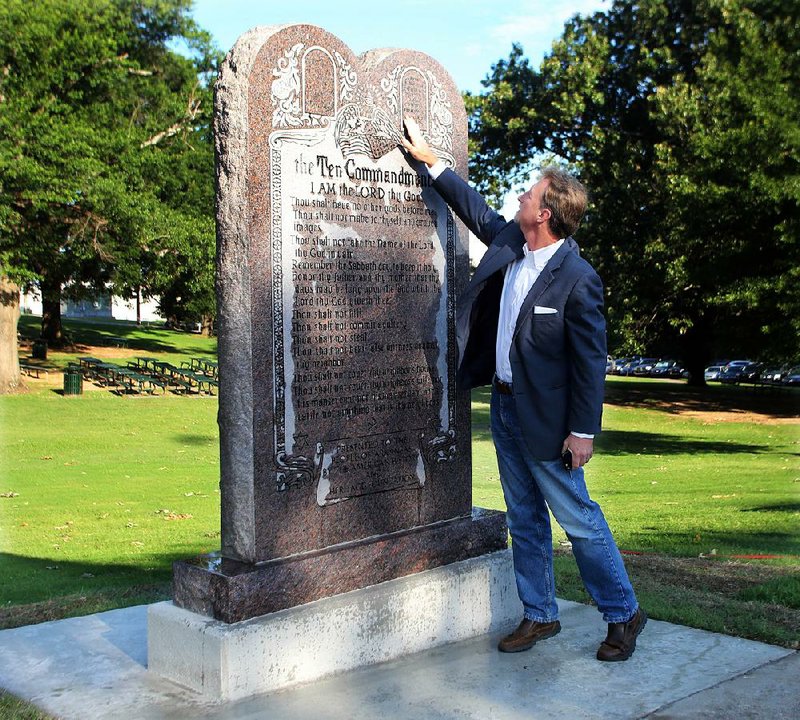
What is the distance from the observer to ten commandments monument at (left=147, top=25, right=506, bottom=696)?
436cm

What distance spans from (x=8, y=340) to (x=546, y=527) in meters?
26.1

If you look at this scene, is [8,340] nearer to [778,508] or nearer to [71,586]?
[71,586]

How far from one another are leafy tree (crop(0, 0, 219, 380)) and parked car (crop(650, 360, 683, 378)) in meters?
36.2

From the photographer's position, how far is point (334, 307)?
467 cm

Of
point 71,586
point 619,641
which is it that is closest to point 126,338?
point 71,586

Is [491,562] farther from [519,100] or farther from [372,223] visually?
[519,100]

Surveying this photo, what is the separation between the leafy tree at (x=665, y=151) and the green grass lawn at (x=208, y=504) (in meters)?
2.96

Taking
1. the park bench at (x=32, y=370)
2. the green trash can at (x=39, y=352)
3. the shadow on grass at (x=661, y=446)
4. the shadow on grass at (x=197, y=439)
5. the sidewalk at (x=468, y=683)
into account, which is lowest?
the shadow on grass at (x=661, y=446)

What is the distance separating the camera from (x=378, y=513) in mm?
4914

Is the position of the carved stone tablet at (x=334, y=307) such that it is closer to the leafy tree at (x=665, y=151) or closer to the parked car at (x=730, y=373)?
the leafy tree at (x=665, y=151)

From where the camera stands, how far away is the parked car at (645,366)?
63438 millimetres

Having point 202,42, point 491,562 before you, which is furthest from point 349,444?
point 202,42

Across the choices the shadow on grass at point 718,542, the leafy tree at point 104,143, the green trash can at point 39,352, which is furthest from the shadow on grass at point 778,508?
the green trash can at point 39,352

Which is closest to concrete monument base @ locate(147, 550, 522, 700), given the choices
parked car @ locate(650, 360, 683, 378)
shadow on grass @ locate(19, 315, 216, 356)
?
shadow on grass @ locate(19, 315, 216, 356)
